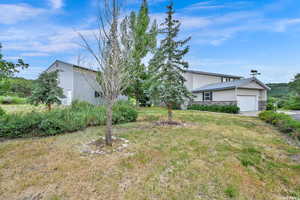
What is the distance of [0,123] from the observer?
15.1 feet

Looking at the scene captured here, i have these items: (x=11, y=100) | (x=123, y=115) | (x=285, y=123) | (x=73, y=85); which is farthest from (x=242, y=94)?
(x=11, y=100)

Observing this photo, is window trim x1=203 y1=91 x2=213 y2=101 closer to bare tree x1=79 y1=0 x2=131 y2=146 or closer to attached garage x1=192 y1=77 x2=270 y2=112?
attached garage x1=192 y1=77 x2=270 y2=112

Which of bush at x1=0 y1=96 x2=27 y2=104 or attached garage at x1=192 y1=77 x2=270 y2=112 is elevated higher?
attached garage at x1=192 y1=77 x2=270 y2=112

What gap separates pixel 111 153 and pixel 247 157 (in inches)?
141

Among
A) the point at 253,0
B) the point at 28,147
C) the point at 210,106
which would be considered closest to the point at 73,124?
the point at 28,147

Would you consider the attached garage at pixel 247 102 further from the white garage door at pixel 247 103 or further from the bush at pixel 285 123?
the bush at pixel 285 123

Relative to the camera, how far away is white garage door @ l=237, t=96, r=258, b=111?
14688 mm

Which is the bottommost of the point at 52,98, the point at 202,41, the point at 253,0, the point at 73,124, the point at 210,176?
the point at 210,176

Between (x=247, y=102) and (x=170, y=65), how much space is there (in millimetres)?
12615

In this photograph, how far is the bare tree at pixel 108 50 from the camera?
3924mm

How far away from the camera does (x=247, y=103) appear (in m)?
15.1

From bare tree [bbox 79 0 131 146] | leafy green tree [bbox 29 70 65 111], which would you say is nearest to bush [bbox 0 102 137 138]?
bare tree [bbox 79 0 131 146]

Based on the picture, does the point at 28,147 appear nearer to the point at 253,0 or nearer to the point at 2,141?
the point at 2,141

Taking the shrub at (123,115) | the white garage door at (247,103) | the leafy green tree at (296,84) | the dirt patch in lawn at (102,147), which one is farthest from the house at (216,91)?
the leafy green tree at (296,84)
